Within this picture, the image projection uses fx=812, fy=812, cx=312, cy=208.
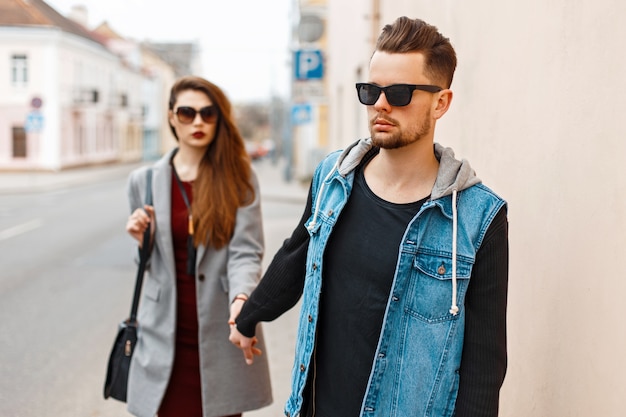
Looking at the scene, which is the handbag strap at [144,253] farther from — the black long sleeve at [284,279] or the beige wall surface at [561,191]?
the beige wall surface at [561,191]

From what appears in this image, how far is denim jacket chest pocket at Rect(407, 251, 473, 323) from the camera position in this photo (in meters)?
1.99

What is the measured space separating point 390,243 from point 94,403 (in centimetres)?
374

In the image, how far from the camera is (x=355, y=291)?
216cm

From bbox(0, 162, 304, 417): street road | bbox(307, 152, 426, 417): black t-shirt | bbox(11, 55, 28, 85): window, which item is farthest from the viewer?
bbox(11, 55, 28, 85): window

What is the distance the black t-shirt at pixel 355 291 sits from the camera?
2098 mm

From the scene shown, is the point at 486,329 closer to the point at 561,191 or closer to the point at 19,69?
the point at 561,191

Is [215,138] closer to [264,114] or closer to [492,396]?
[492,396]

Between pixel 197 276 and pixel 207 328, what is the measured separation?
22 cm

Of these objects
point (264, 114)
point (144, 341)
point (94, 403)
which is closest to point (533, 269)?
point (144, 341)

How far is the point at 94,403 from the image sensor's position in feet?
17.2

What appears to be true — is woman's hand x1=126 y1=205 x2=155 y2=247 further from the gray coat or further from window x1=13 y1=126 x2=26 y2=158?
window x1=13 y1=126 x2=26 y2=158

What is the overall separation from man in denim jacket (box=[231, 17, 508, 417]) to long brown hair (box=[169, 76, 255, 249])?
3.89ft

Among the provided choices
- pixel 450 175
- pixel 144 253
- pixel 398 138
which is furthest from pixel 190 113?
pixel 450 175

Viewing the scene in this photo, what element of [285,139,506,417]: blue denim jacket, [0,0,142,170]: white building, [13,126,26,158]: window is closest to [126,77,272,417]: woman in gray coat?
[285,139,506,417]: blue denim jacket
